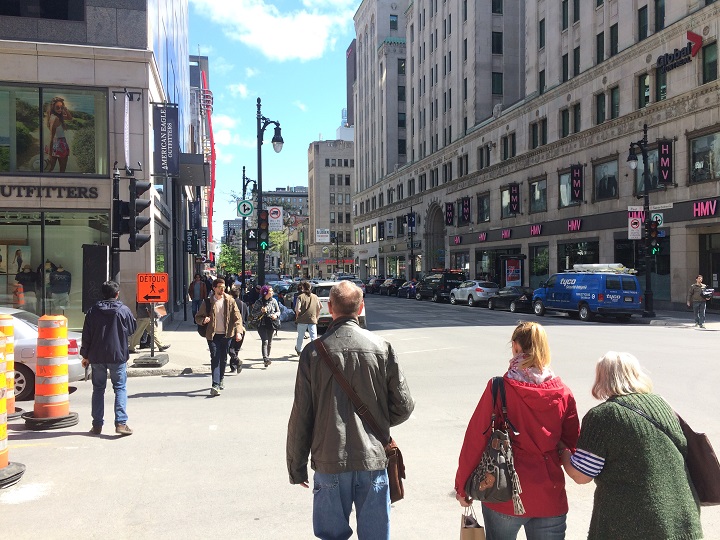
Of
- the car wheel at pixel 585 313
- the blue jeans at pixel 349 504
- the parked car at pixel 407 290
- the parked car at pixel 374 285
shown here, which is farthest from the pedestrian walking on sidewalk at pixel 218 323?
the parked car at pixel 374 285

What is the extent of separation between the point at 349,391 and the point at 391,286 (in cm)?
4984

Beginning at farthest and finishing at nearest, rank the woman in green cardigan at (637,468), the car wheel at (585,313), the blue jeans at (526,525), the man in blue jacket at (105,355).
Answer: the car wheel at (585,313) → the man in blue jacket at (105,355) → the blue jeans at (526,525) → the woman in green cardigan at (637,468)

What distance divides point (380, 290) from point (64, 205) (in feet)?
131

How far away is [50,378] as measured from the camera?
7.82 meters

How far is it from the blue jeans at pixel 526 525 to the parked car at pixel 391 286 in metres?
48.9

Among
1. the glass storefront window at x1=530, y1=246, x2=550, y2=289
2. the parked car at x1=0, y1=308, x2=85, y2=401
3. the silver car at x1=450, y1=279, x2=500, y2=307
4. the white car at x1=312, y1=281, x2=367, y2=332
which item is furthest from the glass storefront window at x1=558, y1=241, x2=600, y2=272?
the parked car at x1=0, y1=308, x2=85, y2=401

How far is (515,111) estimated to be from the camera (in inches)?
1757

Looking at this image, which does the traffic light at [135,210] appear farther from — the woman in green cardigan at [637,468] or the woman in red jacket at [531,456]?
the woman in green cardigan at [637,468]

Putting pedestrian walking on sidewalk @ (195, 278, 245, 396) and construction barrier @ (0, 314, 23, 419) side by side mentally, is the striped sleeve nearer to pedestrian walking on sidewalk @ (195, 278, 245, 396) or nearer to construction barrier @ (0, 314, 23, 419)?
construction barrier @ (0, 314, 23, 419)

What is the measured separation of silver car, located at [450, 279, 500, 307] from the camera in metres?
33.7

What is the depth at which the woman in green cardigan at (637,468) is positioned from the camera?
2.71 meters

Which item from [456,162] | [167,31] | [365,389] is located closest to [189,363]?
[365,389]

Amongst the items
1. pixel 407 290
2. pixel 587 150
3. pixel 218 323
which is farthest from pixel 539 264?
pixel 218 323

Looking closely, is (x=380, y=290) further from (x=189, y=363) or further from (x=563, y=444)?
(x=563, y=444)
